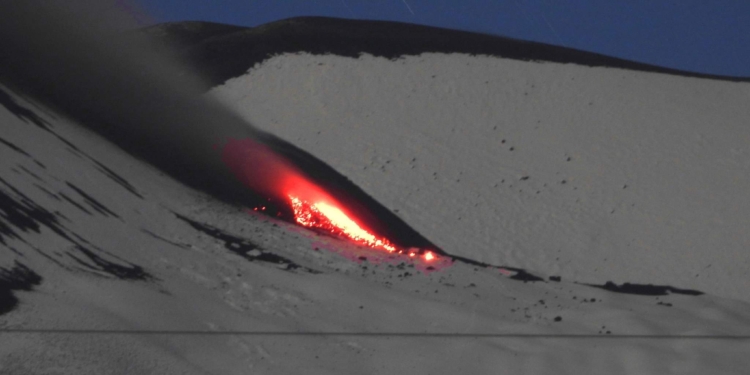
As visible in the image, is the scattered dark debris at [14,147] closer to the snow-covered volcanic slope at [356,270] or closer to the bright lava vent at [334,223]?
the snow-covered volcanic slope at [356,270]

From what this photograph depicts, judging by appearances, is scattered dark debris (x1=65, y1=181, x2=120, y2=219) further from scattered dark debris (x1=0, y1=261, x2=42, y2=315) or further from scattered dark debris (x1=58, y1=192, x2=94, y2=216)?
scattered dark debris (x1=0, y1=261, x2=42, y2=315)

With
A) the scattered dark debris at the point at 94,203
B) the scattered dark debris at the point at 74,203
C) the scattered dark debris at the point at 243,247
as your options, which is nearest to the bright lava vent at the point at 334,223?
the scattered dark debris at the point at 243,247

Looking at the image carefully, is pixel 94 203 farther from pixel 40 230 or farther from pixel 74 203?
pixel 40 230

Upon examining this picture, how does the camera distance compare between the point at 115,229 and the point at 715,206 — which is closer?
the point at 115,229

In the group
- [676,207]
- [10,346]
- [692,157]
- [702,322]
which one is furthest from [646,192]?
[10,346]

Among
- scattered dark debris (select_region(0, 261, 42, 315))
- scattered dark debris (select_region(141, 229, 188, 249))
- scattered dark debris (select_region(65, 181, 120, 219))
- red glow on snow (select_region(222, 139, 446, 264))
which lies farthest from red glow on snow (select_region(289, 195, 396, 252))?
scattered dark debris (select_region(0, 261, 42, 315))

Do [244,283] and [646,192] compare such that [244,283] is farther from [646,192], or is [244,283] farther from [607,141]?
[607,141]

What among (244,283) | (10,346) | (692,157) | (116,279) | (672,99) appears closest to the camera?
(10,346)
